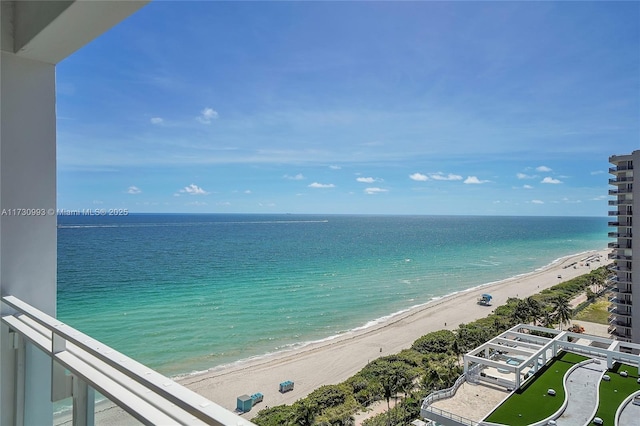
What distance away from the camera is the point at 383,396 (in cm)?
1081

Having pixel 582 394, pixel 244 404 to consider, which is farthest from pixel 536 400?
pixel 244 404

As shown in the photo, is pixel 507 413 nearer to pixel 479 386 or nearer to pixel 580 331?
pixel 479 386

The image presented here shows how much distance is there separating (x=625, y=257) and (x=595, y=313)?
23.2 ft

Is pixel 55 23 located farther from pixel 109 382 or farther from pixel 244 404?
pixel 244 404

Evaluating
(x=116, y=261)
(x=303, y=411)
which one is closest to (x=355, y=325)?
(x=303, y=411)

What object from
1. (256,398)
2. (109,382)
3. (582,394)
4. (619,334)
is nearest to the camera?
(109,382)

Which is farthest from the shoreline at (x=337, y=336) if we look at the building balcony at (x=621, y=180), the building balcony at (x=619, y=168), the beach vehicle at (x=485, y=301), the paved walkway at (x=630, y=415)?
the building balcony at (x=619, y=168)

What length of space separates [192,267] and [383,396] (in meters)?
25.2

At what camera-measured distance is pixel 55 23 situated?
1144 mm

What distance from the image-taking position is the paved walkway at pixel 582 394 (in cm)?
815

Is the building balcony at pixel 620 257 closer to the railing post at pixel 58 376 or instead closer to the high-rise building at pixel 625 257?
the high-rise building at pixel 625 257

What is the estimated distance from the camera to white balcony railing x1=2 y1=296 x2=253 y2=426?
54cm

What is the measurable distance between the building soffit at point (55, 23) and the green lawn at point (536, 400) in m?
10.2

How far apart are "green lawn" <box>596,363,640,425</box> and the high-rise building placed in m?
6.23
